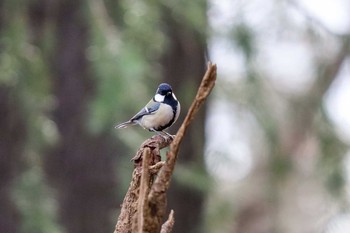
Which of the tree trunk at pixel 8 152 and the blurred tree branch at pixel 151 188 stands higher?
the tree trunk at pixel 8 152

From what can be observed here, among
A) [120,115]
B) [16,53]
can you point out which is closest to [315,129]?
[120,115]

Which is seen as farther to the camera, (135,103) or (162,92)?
(135,103)

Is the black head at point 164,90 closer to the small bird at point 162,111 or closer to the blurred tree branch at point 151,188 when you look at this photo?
the small bird at point 162,111

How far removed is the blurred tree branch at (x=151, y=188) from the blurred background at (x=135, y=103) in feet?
4.09

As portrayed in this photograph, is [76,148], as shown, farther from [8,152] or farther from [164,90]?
[164,90]

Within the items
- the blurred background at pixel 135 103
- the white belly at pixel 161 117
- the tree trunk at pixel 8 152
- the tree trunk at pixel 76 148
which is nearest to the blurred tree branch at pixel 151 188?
the white belly at pixel 161 117

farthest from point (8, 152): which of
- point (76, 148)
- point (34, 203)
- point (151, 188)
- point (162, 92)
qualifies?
point (151, 188)

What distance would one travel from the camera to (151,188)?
0.99m

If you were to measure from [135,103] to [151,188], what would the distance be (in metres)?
1.42

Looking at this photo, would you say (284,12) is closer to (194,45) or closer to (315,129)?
(315,129)

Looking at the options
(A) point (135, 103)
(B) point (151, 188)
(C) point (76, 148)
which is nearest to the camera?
(B) point (151, 188)

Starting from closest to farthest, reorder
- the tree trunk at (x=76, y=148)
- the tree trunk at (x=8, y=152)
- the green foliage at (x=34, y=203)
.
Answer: the green foliage at (x=34, y=203) < the tree trunk at (x=8, y=152) < the tree trunk at (x=76, y=148)

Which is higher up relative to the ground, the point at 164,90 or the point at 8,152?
the point at 8,152

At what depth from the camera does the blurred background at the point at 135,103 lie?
98.6 inches
